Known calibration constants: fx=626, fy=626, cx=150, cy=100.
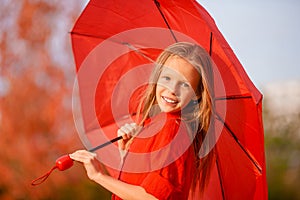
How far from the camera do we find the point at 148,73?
8.26 ft

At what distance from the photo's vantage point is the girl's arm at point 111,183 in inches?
74.2

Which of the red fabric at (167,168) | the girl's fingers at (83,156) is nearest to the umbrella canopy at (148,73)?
the red fabric at (167,168)

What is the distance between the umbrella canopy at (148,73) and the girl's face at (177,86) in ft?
0.39

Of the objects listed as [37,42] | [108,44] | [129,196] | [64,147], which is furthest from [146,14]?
[37,42]

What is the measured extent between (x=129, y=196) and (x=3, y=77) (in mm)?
5093

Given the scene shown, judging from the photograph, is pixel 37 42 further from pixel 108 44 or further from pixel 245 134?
pixel 245 134

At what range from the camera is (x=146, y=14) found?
2.44 metres

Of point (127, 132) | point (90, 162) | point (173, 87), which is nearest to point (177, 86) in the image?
point (173, 87)

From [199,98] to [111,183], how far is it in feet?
1.57

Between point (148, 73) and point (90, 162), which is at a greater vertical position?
point (148, 73)

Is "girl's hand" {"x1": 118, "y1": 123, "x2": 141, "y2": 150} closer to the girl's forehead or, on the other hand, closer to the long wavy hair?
the long wavy hair

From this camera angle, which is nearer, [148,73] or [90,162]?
[90,162]

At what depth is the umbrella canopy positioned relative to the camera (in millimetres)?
2189

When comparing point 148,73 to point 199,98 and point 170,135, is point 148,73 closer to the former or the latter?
point 199,98
